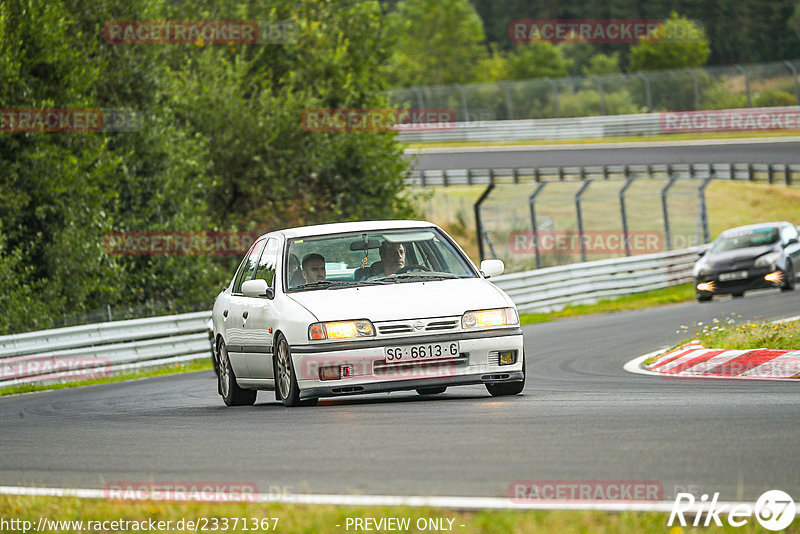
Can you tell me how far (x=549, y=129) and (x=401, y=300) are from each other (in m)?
48.4

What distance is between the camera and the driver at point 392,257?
10.4 meters

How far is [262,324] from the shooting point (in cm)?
1036

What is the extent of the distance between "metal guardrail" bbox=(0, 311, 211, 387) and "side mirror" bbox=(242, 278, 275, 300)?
8.43m

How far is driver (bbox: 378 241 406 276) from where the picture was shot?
1036 cm

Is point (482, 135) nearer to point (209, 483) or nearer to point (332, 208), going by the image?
point (332, 208)

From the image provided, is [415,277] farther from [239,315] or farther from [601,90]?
[601,90]

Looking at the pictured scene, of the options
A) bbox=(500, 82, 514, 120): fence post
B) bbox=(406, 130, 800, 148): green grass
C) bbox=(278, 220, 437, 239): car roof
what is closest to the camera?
bbox=(278, 220, 437, 239): car roof

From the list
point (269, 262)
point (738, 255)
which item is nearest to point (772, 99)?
point (738, 255)

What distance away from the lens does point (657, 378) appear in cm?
1159

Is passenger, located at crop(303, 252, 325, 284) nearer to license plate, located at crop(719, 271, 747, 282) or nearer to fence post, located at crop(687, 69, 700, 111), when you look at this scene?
license plate, located at crop(719, 271, 747, 282)

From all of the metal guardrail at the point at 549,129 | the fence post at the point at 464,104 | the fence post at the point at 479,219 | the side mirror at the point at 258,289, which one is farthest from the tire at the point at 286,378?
the fence post at the point at 464,104

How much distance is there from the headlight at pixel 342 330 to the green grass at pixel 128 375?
926 cm

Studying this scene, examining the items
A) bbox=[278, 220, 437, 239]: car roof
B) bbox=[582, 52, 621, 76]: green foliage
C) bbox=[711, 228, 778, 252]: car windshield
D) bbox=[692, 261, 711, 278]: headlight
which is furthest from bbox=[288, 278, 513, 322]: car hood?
bbox=[582, 52, 621, 76]: green foliage

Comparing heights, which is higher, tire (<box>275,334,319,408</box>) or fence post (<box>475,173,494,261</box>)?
tire (<box>275,334,319,408</box>)
